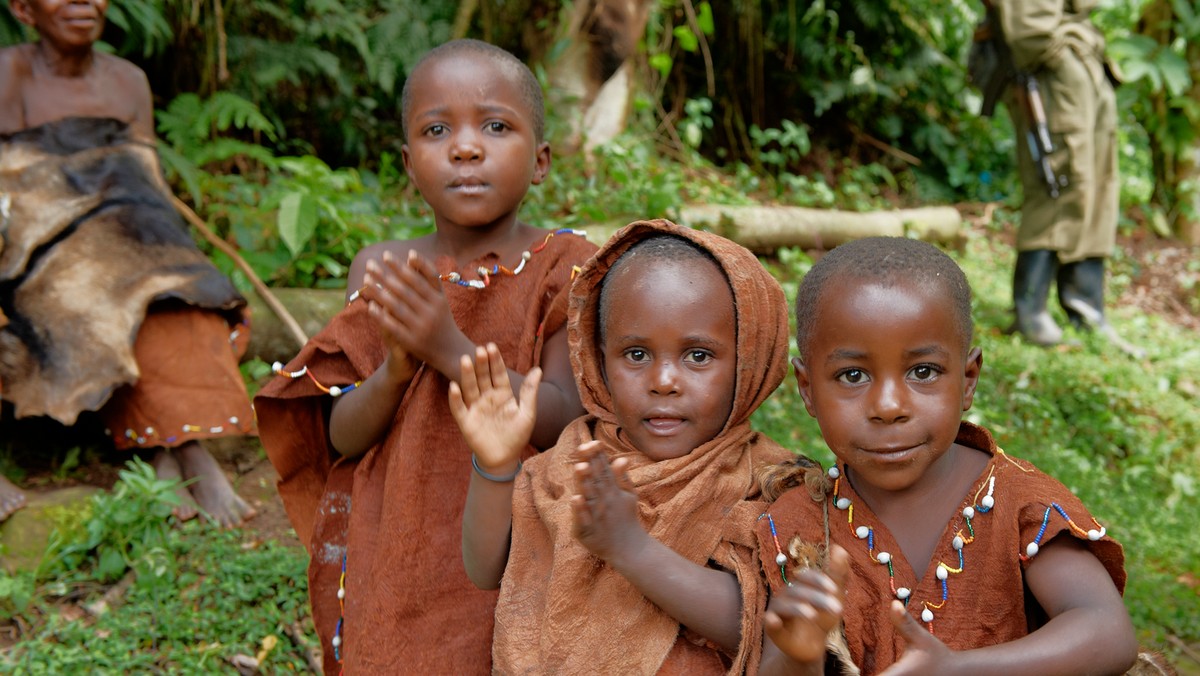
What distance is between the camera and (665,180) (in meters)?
5.79

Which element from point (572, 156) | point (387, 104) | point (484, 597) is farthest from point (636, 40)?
point (484, 597)

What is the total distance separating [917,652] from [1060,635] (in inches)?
10.0

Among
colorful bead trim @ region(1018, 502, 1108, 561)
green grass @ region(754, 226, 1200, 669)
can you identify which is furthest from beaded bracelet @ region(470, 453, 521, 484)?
green grass @ region(754, 226, 1200, 669)

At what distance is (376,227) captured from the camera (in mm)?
5008

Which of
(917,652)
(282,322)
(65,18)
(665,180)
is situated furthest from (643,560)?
(665,180)

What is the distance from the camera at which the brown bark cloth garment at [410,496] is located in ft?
7.48

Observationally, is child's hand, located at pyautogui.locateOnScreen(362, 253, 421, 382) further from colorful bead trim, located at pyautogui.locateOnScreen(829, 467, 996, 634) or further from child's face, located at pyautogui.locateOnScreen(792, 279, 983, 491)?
colorful bead trim, located at pyautogui.locateOnScreen(829, 467, 996, 634)

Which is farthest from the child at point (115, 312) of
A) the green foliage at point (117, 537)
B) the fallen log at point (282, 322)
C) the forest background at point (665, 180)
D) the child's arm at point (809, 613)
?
the child's arm at point (809, 613)

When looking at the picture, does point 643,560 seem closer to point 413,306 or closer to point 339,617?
point 413,306

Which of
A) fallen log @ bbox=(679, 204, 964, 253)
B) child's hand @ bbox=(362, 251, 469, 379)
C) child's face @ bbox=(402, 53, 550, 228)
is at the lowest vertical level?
fallen log @ bbox=(679, 204, 964, 253)

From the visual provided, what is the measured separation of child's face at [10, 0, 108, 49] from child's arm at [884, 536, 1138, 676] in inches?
143

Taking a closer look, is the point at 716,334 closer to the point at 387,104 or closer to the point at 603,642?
the point at 603,642

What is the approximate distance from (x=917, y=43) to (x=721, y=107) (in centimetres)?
174

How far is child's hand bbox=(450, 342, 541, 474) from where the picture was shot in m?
1.99
